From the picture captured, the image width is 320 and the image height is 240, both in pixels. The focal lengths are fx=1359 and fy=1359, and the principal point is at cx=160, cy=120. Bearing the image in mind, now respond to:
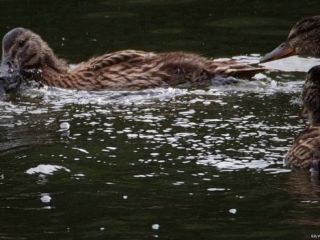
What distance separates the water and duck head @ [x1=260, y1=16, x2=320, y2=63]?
27 cm

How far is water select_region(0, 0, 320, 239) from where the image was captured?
879 cm

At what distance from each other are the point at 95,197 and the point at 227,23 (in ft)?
25.1

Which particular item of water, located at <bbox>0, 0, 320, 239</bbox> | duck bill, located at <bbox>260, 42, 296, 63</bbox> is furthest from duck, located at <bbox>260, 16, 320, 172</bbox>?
water, located at <bbox>0, 0, 320, 239</bbox>

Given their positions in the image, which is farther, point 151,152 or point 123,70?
point 123,70

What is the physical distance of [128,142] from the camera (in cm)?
1112

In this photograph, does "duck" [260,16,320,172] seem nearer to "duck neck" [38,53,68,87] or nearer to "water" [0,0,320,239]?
"water" [0,0,320,239]

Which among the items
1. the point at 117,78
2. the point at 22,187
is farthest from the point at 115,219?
the point at 117,78

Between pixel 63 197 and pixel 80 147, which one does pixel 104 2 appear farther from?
pixel 63 197

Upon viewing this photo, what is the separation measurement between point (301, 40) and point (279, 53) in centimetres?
26

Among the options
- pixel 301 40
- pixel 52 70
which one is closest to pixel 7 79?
pixel 52 70

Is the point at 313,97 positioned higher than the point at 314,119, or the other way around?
the point at 313,97

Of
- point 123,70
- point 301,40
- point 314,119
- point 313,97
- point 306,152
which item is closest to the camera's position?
point 306,152

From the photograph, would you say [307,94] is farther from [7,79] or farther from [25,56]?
[25,56]

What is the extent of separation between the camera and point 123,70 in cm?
1423
